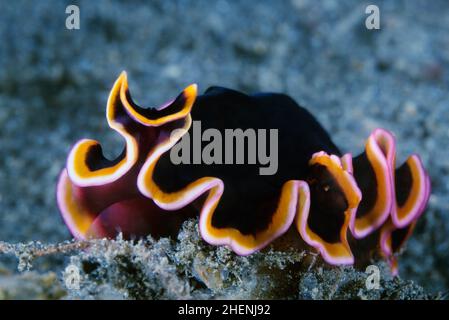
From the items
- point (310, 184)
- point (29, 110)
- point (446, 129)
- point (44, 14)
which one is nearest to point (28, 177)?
point (29, 110)

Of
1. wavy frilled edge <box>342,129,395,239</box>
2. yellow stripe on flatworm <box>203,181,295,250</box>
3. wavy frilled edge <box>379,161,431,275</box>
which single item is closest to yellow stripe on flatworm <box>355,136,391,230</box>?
wavy frilled edge <box>342,129,395,239</box>

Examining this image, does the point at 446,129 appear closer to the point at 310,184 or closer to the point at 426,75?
the point at 426,75

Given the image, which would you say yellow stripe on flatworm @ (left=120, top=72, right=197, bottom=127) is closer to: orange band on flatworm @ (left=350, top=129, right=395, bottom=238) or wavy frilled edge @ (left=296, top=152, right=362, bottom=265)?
wavy frilled edge @ (left=296, top=152, right=362, bottom=265)

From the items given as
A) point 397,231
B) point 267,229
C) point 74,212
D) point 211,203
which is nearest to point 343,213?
point 267,229

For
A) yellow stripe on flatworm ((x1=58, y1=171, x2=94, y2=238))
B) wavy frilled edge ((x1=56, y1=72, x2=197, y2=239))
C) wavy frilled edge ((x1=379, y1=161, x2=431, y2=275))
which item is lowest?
wavy frilled edge ((x1=379, y1=161, x2=431, y2=275))

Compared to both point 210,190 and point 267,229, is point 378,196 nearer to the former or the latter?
point 267,229
